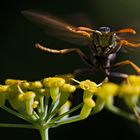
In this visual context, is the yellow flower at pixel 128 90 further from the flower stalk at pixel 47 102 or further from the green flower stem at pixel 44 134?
→ the green flower stem at pixel 44 134

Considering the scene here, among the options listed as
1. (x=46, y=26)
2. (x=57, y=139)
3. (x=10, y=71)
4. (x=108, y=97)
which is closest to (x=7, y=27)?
(x=10, y=71)

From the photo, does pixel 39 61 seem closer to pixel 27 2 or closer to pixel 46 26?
pixel 27 2

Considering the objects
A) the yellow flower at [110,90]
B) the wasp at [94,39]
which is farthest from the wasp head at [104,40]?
the yellow flower at [110,90]

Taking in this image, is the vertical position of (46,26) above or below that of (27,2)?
below

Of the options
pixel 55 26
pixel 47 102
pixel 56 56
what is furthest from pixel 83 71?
pixel 56 56

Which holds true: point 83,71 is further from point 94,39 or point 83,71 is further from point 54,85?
point 54,85
